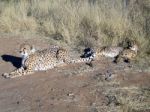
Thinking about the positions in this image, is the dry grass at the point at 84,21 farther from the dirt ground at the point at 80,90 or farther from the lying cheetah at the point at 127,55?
the dirt ground at the point at 80,90

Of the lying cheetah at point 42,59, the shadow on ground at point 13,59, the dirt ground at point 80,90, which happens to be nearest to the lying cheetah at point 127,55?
the dirt ground at point 80,90

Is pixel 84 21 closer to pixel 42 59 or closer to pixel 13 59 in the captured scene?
pixel 13 59

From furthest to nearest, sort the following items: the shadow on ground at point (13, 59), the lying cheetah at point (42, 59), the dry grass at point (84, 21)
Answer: the dry grass at point (84, 21) < the shadow on ground at point (13, 59) < the lying cheetah at point (42, 59)

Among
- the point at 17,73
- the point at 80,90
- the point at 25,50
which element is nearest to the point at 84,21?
the point at 25,50

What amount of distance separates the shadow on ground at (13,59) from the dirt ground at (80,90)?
0.18 m

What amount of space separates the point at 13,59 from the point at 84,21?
7.38 ft

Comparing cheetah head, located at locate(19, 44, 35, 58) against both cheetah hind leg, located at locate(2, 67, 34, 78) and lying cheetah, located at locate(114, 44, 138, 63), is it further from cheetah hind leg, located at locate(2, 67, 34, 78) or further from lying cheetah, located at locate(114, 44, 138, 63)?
lying cheetah, located at locate(114, 44, 138, 63)

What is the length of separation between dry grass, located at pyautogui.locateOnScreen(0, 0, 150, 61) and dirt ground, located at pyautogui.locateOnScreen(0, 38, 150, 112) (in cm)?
118

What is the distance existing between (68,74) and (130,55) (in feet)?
4.36

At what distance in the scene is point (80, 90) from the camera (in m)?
8.09

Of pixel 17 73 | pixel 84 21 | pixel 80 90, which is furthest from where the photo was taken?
pixel 84 21

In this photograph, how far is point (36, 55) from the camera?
9805 millimetres

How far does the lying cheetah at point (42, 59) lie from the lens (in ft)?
31.7

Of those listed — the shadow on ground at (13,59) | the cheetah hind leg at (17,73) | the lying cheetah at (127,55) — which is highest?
the lying cheetah at (127,55)
